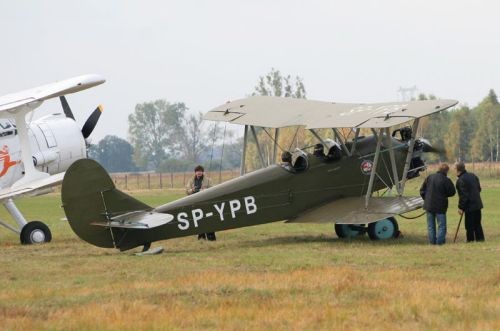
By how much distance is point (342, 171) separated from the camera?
623 inches

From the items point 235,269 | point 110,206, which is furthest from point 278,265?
point 110,206

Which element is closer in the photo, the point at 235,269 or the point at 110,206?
the point at 235,269

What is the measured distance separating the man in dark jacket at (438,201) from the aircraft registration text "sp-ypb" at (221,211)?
8.34 feet

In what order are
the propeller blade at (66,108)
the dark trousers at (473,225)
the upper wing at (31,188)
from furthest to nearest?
the propeller blade at (66,108)
the upper wing at (31,188)
the dark trousers at (473,225)

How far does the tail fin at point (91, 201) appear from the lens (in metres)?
13.4

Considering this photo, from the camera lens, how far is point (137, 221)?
44.9 ft

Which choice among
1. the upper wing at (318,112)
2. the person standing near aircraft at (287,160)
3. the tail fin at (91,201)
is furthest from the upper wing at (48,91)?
the person standing near aircraft at (287,160)

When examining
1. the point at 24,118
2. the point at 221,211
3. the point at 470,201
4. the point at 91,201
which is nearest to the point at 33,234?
the point at 24,118

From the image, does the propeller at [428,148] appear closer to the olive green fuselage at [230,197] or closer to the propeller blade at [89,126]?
the olive green fuselage at [230,197]

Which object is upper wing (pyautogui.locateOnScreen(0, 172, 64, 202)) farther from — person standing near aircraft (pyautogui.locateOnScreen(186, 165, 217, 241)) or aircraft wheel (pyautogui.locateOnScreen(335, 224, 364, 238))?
aircraft wheel (pyautogui.locateOnScreen(335, 224, 364, 238))

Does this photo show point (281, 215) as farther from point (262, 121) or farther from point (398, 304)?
point (398, 304)

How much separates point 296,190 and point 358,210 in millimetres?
1046

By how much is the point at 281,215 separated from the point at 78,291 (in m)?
5.61

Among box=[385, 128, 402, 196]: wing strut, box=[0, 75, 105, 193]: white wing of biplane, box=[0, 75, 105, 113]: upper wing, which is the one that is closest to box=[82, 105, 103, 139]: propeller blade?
box=[0, 75, 105, 113]: upper wing
